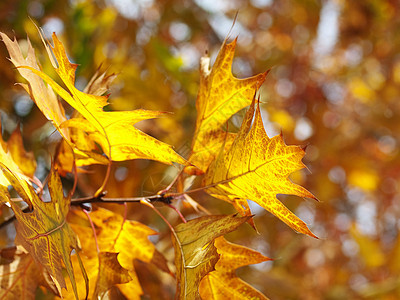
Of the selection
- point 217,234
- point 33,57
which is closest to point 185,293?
point 217,234

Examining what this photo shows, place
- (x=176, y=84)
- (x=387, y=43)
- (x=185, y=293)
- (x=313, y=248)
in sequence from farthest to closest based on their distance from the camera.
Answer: (x=387, y=43) → (x=313, y=248) → (x=176, y=84) → (x=185, y=293)

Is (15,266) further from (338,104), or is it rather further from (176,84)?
(338,104)

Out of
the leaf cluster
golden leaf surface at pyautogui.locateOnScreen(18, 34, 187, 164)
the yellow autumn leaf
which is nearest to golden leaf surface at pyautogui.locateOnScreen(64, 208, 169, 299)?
the leaf cluster

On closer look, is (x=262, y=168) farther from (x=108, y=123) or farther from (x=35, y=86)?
(x=35, y=86)

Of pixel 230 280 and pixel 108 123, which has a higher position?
pixel 108 123

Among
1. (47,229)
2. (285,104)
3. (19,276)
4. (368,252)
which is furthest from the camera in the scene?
(285,104)

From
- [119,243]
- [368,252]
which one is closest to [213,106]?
[119,243]

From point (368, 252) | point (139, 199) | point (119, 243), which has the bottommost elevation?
point (368, 252)
